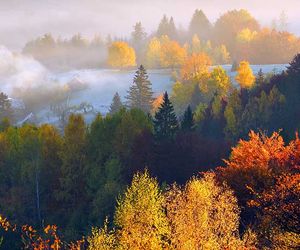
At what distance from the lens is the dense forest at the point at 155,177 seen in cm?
2402

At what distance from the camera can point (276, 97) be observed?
72.0m

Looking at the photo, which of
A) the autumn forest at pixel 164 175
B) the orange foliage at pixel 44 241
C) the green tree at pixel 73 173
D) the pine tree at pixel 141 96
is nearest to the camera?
the orange foliage at pixel 44 241

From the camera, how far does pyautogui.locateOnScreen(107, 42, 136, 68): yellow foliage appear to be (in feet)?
522

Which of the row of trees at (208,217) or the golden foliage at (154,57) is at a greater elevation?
the golden foliage at (154,57)

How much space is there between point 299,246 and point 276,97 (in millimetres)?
52770

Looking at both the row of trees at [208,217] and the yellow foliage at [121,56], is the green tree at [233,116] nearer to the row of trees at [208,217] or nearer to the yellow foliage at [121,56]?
the row of trees at [208,217]

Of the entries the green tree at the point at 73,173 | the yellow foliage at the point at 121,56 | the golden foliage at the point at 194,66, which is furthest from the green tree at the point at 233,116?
the yellow foliage at the point at 121,56

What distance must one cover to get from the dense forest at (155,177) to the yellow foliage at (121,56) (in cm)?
9077

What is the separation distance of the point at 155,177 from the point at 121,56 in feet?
→ 399

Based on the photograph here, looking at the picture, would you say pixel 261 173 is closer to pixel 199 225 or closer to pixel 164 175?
pixel 199 225

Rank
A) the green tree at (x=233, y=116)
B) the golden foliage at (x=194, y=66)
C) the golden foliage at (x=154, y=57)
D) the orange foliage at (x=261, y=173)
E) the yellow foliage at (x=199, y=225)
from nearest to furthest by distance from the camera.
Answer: the yellow foliage at (x=199, y=225) < the orange foliage at (x=261, y=173) < the green tree at (x=233, y=116) < the golden foliage at (x=194, y=66) < the golden foliage at (x=154, y=57)

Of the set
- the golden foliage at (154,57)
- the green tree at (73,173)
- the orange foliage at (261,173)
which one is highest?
the golden foliage at (154,57)

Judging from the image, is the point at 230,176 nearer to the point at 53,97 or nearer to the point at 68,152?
the point at 68,152

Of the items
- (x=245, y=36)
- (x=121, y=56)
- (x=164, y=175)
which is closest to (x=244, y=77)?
(x=164, y=175)
